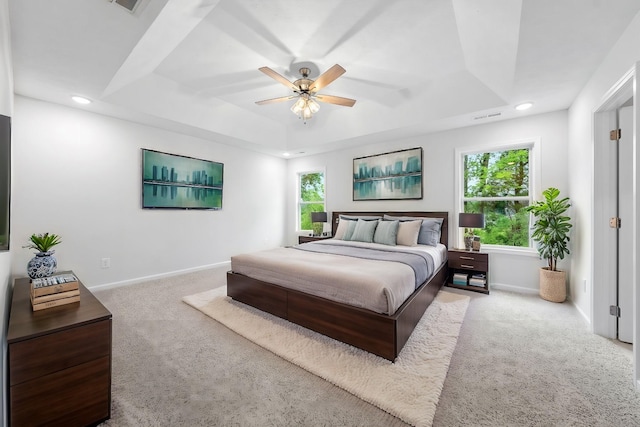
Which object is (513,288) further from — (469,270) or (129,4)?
(129,4)

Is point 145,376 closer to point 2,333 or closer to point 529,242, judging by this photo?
point 2,333

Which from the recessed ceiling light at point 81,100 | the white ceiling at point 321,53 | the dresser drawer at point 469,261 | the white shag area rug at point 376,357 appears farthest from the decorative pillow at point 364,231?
the recessed ceiling light at point 81,100

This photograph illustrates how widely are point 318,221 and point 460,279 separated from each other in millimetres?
2769

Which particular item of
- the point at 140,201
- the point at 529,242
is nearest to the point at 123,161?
the point at 140,201

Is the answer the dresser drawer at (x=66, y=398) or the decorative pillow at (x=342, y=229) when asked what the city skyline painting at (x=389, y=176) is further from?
the dresser drawer at (x=66, y=398)

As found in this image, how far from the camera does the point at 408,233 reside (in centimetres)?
381

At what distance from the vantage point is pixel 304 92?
300 centimetres

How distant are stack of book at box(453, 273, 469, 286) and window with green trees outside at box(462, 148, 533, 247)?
705 millimetres

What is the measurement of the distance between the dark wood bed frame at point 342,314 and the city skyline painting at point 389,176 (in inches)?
74.6

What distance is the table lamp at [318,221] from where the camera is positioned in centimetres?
536

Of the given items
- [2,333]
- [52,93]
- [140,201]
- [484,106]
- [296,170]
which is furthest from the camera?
[296,170]

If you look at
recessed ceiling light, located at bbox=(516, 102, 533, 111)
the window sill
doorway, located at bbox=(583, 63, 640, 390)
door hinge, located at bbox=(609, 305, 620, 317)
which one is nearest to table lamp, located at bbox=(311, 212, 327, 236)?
the window sill

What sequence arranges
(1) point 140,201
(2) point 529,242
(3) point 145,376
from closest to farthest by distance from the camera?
(3) point 145,376, (2) point 529,242, (1) point 140,201

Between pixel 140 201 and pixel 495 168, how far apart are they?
5.41 m
